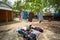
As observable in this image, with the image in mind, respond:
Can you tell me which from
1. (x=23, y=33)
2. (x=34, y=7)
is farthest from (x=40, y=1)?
(x=23, y=33)

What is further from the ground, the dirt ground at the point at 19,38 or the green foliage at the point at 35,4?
the green foliage at the point at 35,4

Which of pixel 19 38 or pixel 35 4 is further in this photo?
pixel 19 38

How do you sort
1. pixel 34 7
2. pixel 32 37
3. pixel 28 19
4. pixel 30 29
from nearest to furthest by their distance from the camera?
pixel 32 37 < pixel 30 29 < pixel 34 7 < pixel 28 19

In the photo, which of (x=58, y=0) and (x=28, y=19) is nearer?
(x=58, y=0)

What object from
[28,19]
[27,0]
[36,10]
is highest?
[27,0]

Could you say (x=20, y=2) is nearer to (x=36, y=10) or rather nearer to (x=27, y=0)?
(x=27, y=0)

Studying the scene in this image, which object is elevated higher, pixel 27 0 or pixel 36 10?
pixel 27 0

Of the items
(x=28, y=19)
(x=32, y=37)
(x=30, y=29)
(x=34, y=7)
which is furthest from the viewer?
(x=28, y=19)

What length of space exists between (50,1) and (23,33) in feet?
7.91

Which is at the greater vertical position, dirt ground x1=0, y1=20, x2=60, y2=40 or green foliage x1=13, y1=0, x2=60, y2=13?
green foliage x1=13, y1=0, x2=60, y2=13

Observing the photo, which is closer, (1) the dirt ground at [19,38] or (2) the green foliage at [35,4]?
(2) the green foliage at [35,4]

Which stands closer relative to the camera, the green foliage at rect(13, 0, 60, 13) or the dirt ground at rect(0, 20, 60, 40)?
the green foliage at rect(13, 0, 60, 13)

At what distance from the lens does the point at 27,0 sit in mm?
7883

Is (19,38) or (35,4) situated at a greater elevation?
(35,4)
